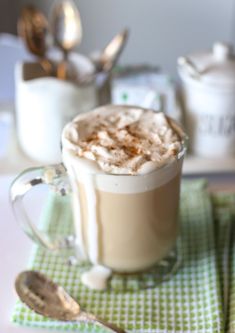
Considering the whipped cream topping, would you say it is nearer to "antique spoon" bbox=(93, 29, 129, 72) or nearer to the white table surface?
the white table surface

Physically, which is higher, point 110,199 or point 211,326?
point 110,199

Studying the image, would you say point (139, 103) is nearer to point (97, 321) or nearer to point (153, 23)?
point (97, 321)

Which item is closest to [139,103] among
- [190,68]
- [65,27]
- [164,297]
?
A: [190,68]

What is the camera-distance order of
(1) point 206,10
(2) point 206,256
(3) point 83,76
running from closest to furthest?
(2) point 206,256 → (3) point 83,76 → (1) point 206,10

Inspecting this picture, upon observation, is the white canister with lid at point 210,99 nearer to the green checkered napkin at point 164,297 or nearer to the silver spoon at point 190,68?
the silver spoon at point 190,68

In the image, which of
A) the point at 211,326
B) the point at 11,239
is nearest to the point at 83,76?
the point at 11,239

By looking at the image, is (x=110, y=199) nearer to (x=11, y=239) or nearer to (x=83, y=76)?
(x=11, y=239)

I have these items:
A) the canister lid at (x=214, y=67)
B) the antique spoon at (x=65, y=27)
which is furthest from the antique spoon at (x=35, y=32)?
the canister lid at (x=214, y=67)
